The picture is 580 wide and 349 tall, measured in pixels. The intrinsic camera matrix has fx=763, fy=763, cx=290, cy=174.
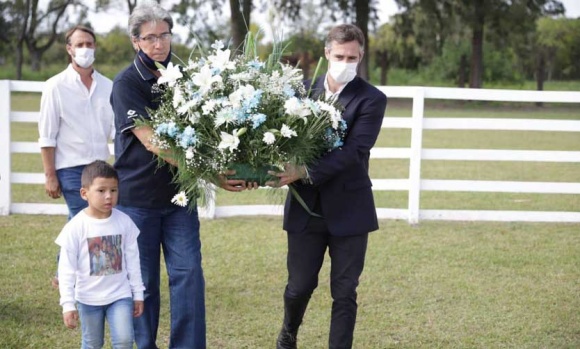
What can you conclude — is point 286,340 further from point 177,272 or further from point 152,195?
point 152,195

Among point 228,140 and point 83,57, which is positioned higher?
point 83,57

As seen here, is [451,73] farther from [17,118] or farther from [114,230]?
[114,230]

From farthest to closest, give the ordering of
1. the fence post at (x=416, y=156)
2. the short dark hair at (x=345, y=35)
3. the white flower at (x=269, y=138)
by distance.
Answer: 1. the fence post at (x=416, y=156)
2. the short dark hair at (x=345, y=35)
3. the white flower at (x=269, y=138)

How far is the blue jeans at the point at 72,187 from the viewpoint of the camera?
18.3ft

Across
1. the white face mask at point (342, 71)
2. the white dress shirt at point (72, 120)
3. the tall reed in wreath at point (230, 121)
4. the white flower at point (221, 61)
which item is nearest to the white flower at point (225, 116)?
the tall reed in wreath at point (230, 121)

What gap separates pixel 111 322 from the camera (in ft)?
12.1

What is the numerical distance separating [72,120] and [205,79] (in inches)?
88.6

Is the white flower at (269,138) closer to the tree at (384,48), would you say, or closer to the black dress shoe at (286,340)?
the black dress shoe at (286,340)

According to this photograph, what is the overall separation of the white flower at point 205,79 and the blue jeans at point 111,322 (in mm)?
1098

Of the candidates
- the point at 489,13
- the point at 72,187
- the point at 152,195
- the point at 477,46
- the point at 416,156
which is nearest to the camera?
the point at 152,195

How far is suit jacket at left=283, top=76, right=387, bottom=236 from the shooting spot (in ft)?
13.7

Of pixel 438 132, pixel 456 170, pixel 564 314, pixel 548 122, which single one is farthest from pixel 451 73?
pixel 564 314

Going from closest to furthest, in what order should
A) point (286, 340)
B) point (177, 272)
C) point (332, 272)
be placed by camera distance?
point (177, 272), point (332, 272), point (286, 340)

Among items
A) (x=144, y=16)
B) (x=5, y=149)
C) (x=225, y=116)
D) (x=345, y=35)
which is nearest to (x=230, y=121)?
(x=225, y=116)
